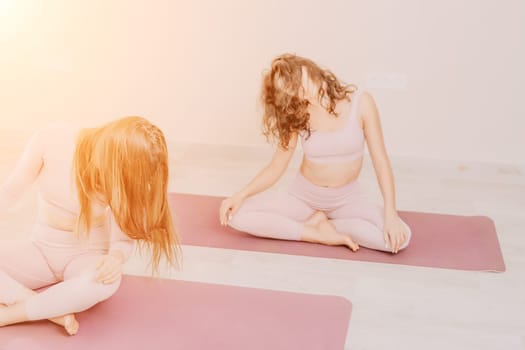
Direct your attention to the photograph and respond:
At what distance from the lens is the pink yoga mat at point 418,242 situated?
2824mm

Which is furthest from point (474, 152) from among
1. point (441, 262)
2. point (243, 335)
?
point (243, 335)

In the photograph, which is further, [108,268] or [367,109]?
[367,109]

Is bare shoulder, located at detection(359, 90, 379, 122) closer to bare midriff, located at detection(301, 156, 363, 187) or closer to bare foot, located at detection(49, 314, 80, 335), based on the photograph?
bare midriff, located at detection(301, 156, 363, 187)

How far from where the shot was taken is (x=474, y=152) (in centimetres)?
374

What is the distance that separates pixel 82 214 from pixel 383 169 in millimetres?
1141

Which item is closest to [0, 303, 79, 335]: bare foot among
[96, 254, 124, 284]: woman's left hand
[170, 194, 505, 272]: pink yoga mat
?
[96, 254, 124, 284]: woman's left hand

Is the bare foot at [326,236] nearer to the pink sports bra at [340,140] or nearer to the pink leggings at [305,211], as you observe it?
the pink leggings at [305,211]

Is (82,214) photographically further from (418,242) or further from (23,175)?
(418,242)

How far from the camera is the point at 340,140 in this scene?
284 cm

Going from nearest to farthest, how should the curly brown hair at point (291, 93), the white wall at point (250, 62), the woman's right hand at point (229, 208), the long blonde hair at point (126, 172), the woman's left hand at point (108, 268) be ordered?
the long blonde hair at point (126, 172) < the woman's left hand at point (108, 268) < the curly brown hair at point (291, 93) < the woman's right hand at point (229, 208) < the white wall at point (250, 62)

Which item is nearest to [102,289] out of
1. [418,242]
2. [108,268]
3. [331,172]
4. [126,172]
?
[108,268]

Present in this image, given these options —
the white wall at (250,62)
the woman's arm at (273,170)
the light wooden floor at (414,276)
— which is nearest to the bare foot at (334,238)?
the light wooden floor at (414,276)

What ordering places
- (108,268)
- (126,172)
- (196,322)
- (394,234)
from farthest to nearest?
(394,234) < (196,322) < (108,268) < (126,172)

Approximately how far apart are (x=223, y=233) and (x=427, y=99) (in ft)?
4.22
